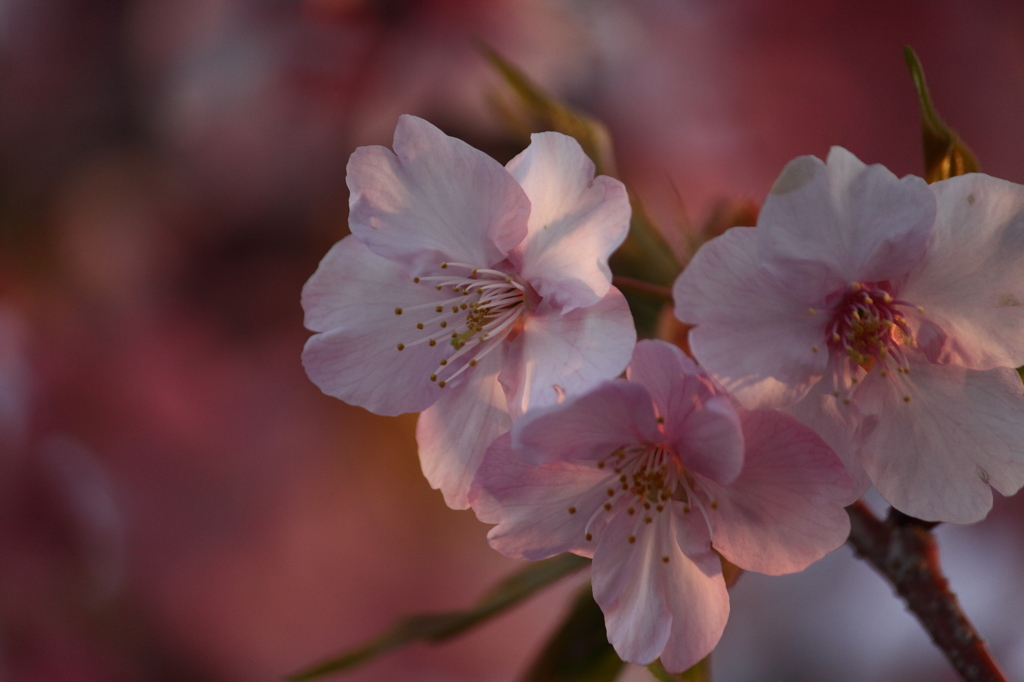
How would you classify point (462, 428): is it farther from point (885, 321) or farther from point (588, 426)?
point (885, 321)

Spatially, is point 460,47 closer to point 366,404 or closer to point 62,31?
point 62,31

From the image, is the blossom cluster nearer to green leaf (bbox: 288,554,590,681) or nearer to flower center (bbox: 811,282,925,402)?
flower center (bbox: 811,282,925,402)

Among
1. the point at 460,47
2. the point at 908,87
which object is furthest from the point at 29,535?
the point at 908,87

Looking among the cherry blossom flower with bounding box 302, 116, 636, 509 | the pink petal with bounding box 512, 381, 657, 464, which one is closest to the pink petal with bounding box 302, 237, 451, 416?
the cherry blossom flower with bounding box 302, 116, 636, 509

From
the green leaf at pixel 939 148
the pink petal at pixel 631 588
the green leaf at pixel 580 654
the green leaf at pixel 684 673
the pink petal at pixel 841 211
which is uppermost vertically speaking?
the pink petal at pixel 841 211

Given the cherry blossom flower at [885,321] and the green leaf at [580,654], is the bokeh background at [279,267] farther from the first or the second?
the cherry blossom flower at [885,321]

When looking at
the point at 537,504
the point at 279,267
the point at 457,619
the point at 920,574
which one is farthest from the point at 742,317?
the point at 279,267

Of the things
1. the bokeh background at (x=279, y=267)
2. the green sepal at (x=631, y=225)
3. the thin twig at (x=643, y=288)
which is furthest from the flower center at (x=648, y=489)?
the bokeh background at (x=279, y=267)
